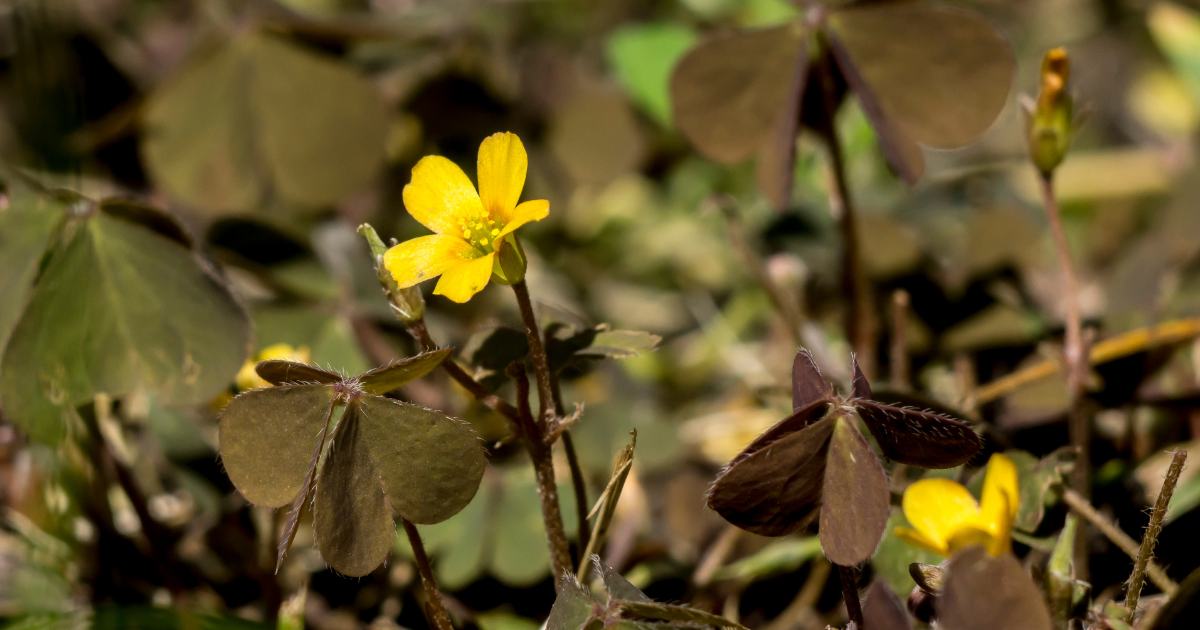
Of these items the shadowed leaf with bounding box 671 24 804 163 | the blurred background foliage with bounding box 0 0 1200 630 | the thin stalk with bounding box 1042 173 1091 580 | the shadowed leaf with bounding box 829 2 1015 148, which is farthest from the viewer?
the shadowed leaf with bounding box 671 24 804 163

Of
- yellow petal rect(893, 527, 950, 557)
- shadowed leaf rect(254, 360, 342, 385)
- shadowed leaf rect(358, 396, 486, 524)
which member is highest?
shadowed leaf rect(254, 360, 342, 385)

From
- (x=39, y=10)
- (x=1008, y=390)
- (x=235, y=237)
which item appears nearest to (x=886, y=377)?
(x=1008, y=390)

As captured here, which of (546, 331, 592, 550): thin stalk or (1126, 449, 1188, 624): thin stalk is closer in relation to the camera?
(1126, 449, 1188, 624): thin stalk

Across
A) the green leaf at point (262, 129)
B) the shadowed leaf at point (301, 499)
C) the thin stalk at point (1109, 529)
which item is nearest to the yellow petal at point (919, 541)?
the thin stalk at point (1109, 529)

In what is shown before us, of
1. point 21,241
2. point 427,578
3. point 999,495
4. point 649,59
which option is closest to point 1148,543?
point 999,495

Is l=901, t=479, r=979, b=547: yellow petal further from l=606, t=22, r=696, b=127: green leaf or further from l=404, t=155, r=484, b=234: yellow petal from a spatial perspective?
l=606, t=22, r=696, b=127: green leaf

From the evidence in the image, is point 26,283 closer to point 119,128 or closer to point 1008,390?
point 119,128

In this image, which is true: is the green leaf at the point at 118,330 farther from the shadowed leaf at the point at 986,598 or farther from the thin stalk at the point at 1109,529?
the thin stalk at the point at 1109,529

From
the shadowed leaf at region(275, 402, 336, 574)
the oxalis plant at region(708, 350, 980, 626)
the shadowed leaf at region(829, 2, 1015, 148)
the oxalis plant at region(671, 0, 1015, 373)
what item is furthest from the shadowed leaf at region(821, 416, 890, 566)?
the shadowed leaf at region(829, 2, 1015, 148)
